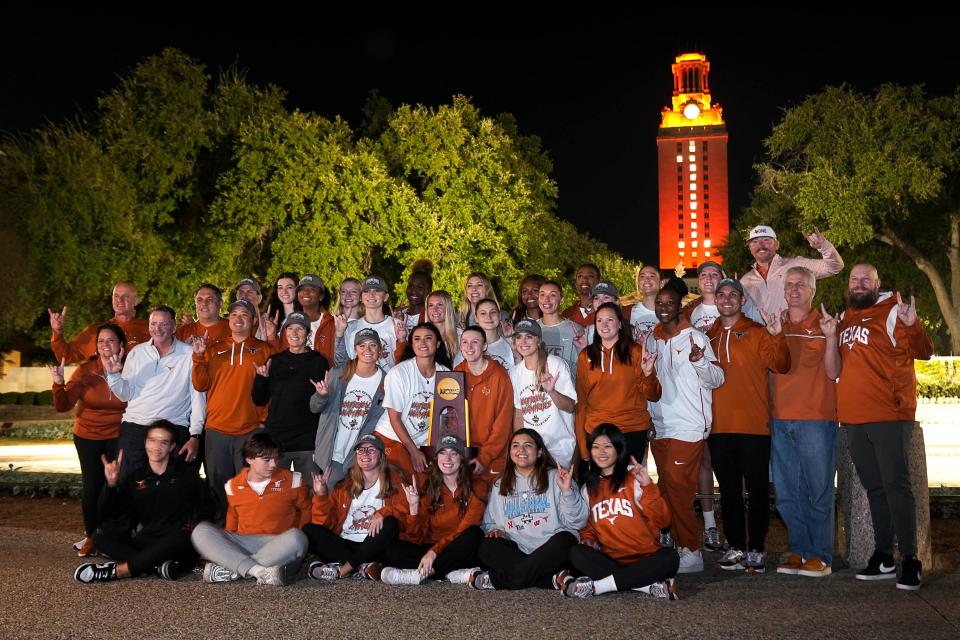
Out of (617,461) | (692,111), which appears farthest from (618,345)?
(692,111)

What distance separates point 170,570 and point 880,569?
201 inches

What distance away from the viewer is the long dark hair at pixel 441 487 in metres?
7.50

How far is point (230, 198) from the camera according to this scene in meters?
28.1

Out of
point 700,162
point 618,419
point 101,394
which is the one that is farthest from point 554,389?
point 700,162

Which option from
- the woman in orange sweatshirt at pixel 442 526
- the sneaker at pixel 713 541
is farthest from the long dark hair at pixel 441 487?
the sneaker at pixel 713 541

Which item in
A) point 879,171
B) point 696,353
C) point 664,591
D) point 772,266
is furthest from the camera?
point 879,171

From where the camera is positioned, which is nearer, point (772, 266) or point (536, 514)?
point (536, 514)

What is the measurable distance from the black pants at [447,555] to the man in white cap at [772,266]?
11.2 ft

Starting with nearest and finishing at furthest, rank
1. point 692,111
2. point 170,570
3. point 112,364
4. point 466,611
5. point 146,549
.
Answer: point 466,611, point 170,570, point 146,549, point 112,364, point 692,111

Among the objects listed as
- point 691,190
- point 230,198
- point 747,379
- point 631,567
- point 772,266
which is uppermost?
point 691,190

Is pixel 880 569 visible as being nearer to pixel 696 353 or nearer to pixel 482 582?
pixel 696 353

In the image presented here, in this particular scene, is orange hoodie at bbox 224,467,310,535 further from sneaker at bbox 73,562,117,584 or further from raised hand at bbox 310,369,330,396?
sneaker at bbox 73,562,117,584

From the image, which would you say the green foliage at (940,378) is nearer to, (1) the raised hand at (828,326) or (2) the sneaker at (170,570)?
(1) the raised hand at (828,326)

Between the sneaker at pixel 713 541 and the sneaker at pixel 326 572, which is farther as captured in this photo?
the sneaker at pixel 713 541
